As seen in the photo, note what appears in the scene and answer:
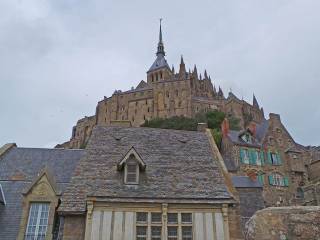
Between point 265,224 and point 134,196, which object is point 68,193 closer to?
point 134,196

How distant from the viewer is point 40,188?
1295 cm

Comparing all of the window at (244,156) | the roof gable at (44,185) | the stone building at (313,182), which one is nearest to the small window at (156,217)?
the roof gable at (44,185)

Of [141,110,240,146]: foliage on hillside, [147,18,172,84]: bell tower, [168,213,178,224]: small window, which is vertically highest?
[147,18,172,84]: bell tower

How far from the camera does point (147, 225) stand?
39.2 ft

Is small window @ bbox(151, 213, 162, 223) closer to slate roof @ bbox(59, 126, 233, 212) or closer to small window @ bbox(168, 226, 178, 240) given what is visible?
small window @ bbox(168, 226, 178, 240)

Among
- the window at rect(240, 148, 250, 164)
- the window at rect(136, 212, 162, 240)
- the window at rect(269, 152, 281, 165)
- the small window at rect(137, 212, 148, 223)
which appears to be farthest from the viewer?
the window at rect(269, 152, 281, 165)

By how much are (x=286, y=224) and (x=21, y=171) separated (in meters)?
14.3

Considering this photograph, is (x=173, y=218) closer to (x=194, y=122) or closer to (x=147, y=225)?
(x=147, y=225)

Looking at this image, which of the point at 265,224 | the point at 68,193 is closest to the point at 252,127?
the point at 68,193

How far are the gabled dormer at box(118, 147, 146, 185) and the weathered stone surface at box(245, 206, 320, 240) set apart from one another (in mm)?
10597

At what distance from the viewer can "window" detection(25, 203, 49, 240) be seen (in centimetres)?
1218

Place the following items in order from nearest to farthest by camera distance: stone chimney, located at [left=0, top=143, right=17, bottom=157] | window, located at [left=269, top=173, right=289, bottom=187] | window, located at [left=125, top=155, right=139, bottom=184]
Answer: window, located at [left=125, top=155, right=139, bottom=184], stone chimney, located at [left=0, top=143, right=17, bottom=157], window, located at [left=269, top=173, right=289, bottom=187]

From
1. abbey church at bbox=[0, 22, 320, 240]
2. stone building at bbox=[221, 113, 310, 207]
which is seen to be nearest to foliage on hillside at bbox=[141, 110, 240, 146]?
stone building at bbox=[221, 113, 310, 207]

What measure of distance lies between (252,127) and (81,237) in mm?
37265
